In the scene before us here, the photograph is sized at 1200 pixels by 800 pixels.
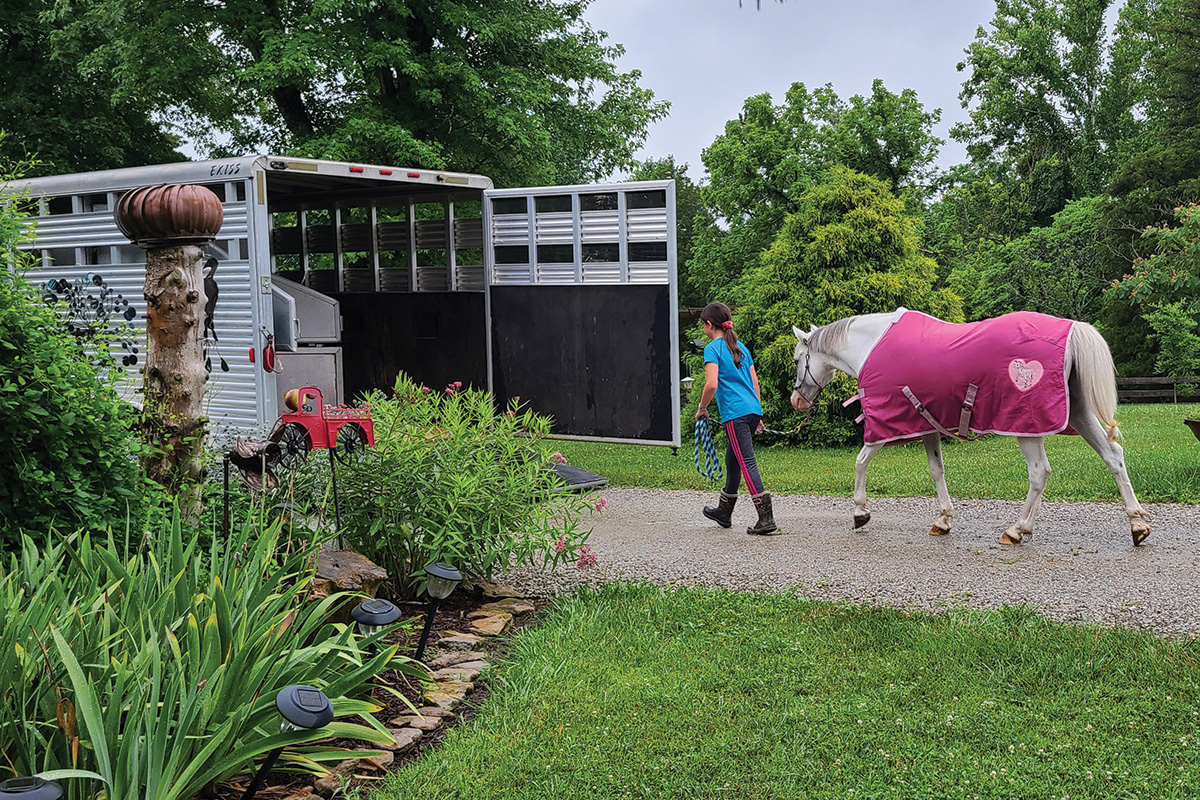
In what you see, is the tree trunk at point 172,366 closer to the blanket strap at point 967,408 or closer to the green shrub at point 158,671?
the green shrub at point 158,671

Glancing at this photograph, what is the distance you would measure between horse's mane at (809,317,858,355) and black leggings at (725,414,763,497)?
882 millimetres

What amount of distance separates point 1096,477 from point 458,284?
21.5 ft

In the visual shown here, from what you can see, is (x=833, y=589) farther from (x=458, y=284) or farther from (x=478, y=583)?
(x=458, y=284)

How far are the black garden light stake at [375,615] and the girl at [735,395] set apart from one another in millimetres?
4057

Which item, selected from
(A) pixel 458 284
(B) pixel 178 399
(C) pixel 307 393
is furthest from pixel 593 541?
(A) pixel 458 284

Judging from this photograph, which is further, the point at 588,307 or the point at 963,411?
the point at 588,307

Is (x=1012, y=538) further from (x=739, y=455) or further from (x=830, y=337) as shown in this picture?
(x=830, y=337)

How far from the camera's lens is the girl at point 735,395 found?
821 cm

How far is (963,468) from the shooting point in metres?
12.0

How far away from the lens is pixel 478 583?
6367 millimetres

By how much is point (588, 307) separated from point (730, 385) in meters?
2.40

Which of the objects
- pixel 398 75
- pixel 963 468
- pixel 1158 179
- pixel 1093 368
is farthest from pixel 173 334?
pixel 1158 179

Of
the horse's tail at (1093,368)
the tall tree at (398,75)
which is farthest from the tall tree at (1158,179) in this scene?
the horse's tail at (1093,368)

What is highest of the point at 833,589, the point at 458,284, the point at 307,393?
the point at 458,284
